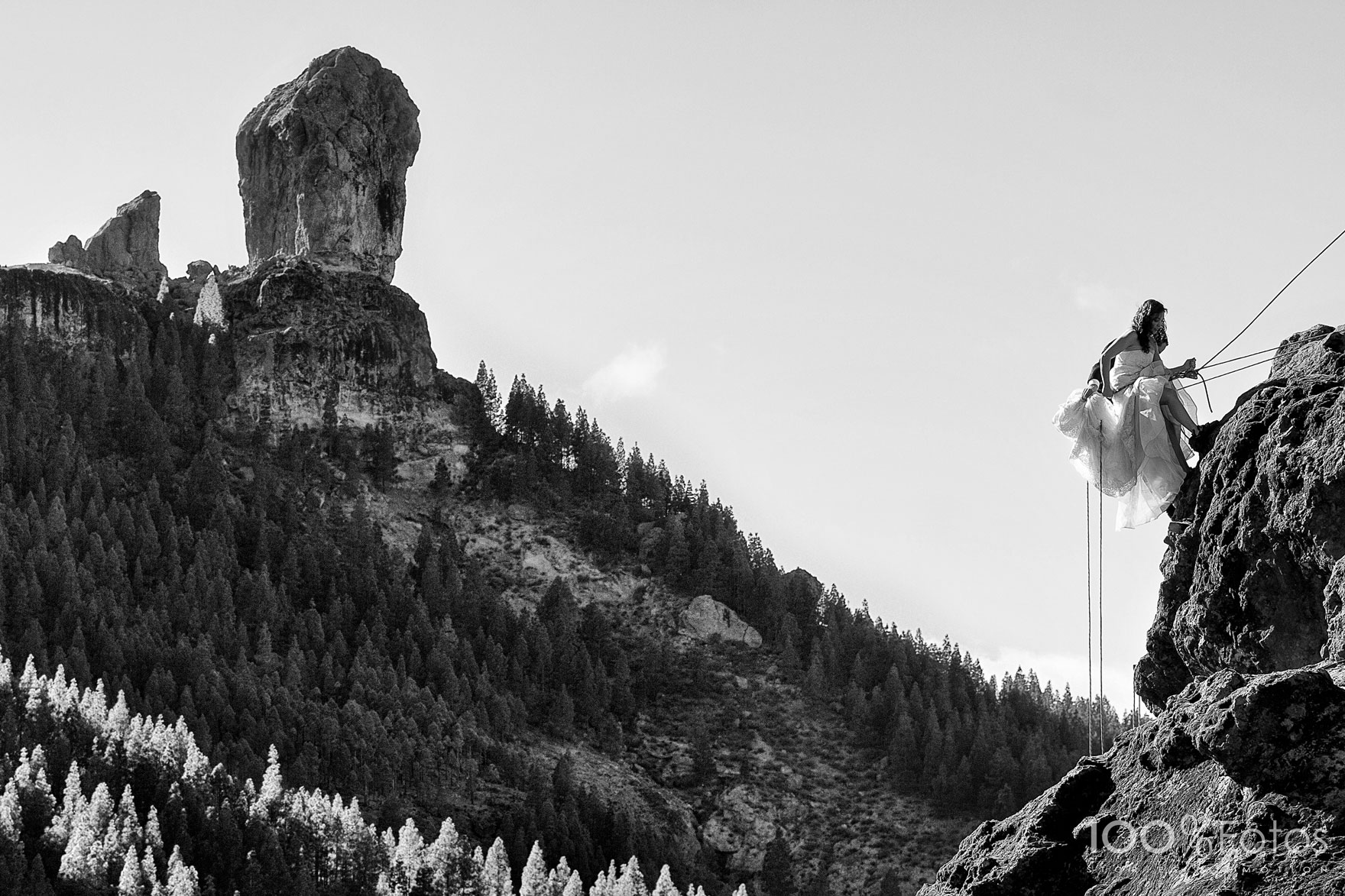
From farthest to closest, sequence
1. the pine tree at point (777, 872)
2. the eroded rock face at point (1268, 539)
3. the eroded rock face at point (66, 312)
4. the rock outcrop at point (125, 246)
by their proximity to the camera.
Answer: the rock outcrop at point (125, 246), the eroded rock face at point (66, 312), the pine tree at point (777, 872), the eroded rock face at point (1268, 539)

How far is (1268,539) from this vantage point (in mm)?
12203

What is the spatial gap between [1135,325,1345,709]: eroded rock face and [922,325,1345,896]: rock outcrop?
0.01 metres

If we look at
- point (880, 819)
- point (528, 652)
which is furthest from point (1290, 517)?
point (528, 652)

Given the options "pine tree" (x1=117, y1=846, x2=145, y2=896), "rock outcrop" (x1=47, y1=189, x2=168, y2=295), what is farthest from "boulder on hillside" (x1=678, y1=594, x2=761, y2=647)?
"rock outcrop" (x1=47, y1=189, x2=168, y2=295)

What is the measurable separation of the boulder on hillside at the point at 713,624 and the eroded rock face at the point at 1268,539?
125431 mm

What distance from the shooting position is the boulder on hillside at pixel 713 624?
139 m

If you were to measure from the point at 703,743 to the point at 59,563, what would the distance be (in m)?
44.4

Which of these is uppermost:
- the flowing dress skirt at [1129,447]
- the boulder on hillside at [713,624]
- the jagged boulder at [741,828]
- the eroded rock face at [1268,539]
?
the boulder on hillside at [713,624]

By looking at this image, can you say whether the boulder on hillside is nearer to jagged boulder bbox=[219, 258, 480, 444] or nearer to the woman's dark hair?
jagged boulder bbox=[219, 258, 480, 444]

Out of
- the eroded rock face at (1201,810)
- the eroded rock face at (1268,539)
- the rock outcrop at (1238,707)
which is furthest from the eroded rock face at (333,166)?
the eroded rock face at (1201,810)

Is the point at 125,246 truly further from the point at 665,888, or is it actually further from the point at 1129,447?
the point at 1129,447

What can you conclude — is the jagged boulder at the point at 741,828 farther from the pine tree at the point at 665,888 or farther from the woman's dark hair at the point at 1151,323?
the woman's dark hair at the point at 1151,323

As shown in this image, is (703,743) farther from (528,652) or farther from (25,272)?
(25,272)

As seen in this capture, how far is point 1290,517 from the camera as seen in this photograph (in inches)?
466
